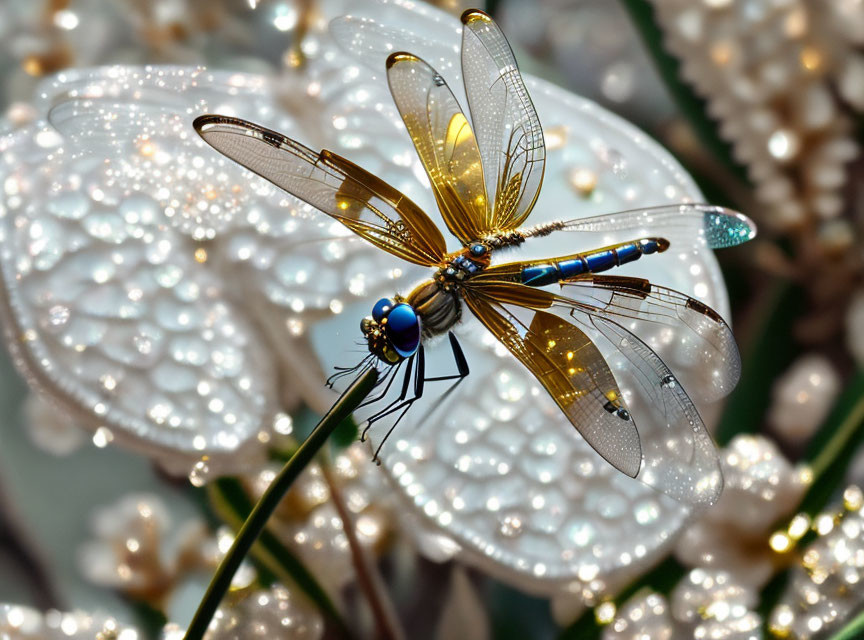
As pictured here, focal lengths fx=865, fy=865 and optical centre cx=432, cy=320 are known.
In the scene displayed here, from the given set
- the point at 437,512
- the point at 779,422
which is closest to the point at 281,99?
the point at 437,512

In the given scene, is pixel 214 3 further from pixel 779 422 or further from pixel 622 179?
pixel 779 422

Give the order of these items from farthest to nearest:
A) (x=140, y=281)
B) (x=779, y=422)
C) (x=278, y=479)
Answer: (x=779, y=422), (x=140, y=281), (x=278, y=479)

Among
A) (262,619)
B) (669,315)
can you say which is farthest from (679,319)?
(262,619)

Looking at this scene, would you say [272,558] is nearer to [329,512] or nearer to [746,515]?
[329,512]

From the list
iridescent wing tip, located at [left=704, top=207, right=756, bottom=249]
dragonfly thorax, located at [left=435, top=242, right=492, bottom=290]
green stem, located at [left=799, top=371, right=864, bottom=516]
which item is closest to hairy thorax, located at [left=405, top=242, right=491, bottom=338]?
dragonfly thorax, located at [left=435, top=242, right=492, bottom=290]

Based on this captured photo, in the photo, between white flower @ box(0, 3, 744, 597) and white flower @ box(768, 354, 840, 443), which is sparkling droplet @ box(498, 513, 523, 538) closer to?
white flower @ box(0, 3, 744, 597)

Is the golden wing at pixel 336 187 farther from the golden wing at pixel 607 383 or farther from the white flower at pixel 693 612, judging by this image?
the white flower at pixel 693 612
